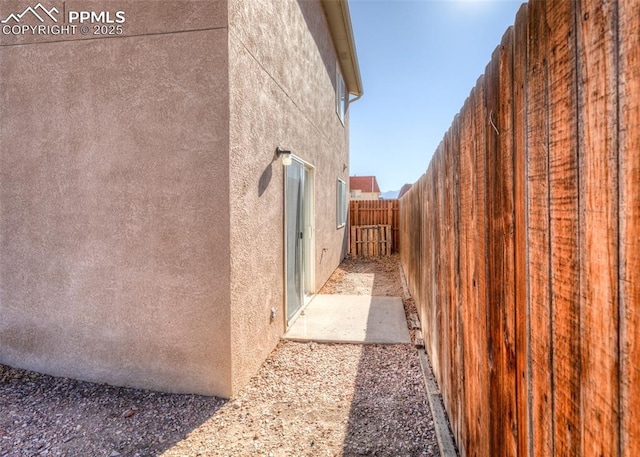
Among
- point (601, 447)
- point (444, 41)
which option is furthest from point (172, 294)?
point (444, 41)

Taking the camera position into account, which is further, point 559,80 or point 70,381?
point 70,381

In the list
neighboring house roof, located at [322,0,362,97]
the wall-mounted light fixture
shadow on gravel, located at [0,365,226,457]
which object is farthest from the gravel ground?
neighboring house roof, located at [322,0,362,97]

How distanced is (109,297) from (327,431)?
209cm

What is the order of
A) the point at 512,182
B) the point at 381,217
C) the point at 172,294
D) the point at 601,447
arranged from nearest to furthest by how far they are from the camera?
the point at 601,447 < the point at 512,182 < the point at 172,294 < the point at 381,217

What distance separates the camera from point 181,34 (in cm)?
300

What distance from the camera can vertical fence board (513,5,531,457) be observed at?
1197 millimetres

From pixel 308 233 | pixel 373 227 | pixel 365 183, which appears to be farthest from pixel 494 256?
pixel 365 183

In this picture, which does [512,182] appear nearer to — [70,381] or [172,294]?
[172,294]

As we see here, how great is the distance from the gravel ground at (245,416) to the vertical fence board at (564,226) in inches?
66.9

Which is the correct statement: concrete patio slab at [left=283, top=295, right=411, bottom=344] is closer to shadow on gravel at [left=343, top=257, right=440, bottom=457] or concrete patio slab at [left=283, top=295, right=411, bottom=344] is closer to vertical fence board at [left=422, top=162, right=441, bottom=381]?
shadow on gravel at [left=343, top=257, right=440, bottom=457]

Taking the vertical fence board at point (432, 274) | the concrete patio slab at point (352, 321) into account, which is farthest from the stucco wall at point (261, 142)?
the vertical fence board at point (432, 274)

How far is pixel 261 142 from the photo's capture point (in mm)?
3668

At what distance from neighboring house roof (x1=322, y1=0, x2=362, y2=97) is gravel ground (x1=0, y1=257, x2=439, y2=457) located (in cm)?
692

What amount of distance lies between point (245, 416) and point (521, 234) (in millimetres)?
2434
